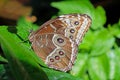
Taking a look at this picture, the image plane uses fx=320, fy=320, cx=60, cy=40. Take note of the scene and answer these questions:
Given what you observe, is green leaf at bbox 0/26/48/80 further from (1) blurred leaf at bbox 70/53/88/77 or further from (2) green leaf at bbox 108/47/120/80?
(2) green leaf at bbox 108/47/120/80

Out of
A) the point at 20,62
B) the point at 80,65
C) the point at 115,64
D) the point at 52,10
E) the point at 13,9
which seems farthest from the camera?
the point at 13,9

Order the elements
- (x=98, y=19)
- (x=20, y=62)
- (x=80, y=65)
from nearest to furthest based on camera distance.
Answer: (x=20, y=62)
(x=80, y=65)
(x=98, y=19)

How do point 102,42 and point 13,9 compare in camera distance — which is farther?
point 13,9

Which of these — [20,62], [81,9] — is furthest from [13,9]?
[20,62]

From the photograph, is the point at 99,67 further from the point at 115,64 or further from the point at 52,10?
the point at 52,10

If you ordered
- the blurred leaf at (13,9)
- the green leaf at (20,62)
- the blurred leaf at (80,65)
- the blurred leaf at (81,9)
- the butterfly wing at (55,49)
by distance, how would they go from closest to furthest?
the green leaf at (20,62), the butterfly wing at (55,49), the blurred leaf at (80,65), the blurred leaf at (81,9), the blurred leaf at (13,9)

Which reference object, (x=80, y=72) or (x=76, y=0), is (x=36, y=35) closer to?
(x=80, y=72)

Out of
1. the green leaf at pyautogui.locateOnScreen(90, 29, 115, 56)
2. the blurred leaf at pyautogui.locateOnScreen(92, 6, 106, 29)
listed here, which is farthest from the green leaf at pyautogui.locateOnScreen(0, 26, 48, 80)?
the blurred leaf at pyautogui.locateOnScreen(92, 6, 106, 29)

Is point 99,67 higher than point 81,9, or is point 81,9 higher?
point 81,9

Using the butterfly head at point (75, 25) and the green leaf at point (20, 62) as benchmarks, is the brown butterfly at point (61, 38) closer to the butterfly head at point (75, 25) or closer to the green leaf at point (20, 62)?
the butterfly head at point (75, 25)

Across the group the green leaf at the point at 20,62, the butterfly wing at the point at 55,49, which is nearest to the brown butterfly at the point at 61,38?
the butterfly wing at the point at 55,49
